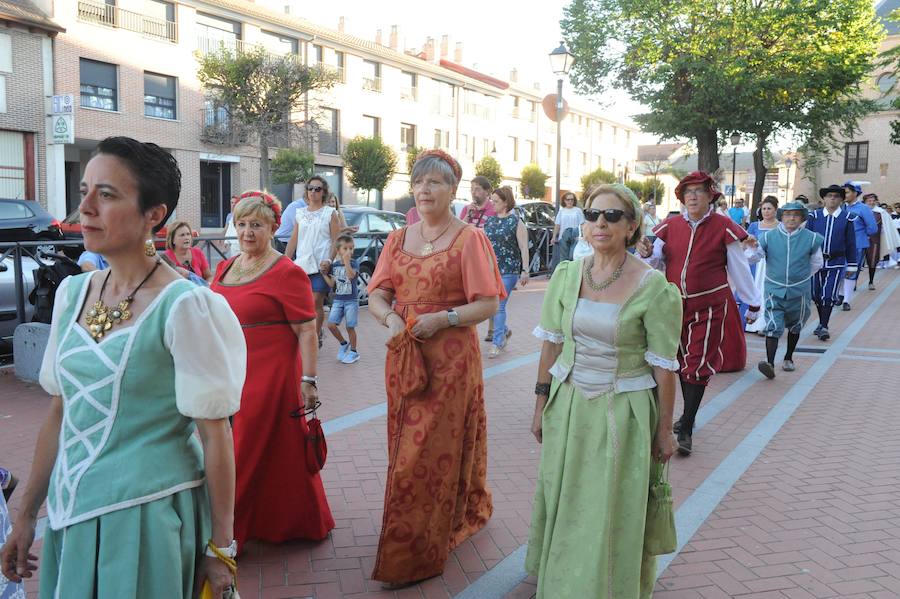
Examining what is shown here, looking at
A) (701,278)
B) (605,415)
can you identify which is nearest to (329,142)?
(701,278)

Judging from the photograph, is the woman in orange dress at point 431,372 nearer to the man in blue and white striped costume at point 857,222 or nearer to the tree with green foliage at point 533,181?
the man in blue and white striped costume at point 857,222

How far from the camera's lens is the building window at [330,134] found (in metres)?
38.8

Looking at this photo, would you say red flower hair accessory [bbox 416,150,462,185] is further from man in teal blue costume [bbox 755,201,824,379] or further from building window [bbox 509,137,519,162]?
building window [bbox 509,137,519,162]

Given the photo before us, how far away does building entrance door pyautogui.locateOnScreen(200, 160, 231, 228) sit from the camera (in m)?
33.5

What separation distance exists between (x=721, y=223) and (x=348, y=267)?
4.29 meters

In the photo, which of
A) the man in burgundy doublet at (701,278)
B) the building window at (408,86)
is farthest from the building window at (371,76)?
the man in burgundy doublet at (701,278)

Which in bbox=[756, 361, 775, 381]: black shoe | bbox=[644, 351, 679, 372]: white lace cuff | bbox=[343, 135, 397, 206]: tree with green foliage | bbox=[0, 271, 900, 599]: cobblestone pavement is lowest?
bbox=[0, 271, 900, 599]: cobblestone pavement

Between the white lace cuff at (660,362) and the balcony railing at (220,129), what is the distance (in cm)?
3124

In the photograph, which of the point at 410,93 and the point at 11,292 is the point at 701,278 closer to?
the point at 11,292

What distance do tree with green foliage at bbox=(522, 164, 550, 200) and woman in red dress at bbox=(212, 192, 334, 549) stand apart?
51.1 metres

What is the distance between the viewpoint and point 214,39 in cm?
3259

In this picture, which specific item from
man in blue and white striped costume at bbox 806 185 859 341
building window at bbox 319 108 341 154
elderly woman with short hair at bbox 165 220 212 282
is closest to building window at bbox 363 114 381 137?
building window at bbox 319 108 341 154

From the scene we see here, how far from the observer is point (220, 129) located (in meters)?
32.2

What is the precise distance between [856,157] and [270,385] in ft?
214
